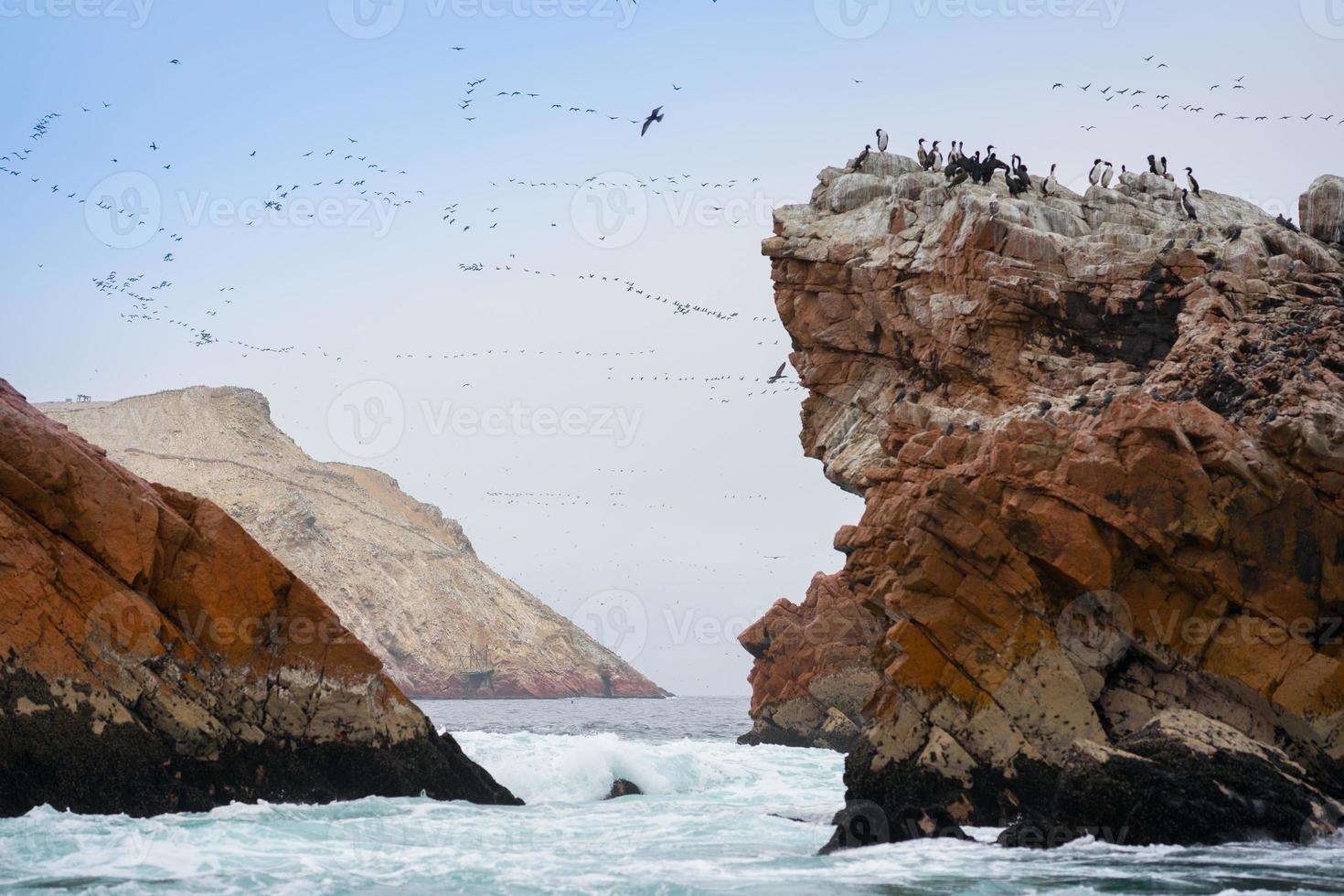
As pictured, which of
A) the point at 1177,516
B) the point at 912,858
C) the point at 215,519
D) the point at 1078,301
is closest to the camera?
the point at 912,858

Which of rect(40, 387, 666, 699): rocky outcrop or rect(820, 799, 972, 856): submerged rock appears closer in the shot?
rect(820, 799, 972, 856): submerged rock

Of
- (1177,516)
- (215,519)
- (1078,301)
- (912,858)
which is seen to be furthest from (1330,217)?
(215,519)

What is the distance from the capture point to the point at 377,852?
19.1 metres

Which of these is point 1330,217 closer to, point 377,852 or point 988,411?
point 988,411

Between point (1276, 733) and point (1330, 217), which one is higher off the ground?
point (1330, 217)

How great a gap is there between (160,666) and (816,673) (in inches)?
1277

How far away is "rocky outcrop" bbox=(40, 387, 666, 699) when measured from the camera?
10731 cm

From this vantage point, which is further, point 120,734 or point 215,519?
point 215,519

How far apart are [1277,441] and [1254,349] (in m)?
3.50

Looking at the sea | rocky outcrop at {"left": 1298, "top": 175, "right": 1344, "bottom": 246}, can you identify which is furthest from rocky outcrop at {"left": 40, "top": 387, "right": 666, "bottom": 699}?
rocky outcrop at {"left": 1298, "top": 175, "right": 1344, "bottom": 246}

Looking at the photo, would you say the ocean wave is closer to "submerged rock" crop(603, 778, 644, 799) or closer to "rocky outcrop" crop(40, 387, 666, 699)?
"submerged rock" crop(603, 778, 644, 799)

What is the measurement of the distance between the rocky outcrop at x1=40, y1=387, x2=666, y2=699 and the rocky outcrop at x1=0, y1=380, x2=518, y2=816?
77436 millimetres

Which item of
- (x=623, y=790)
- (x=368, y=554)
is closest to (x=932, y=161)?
(x=623, y=790)

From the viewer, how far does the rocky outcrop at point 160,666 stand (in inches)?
782
